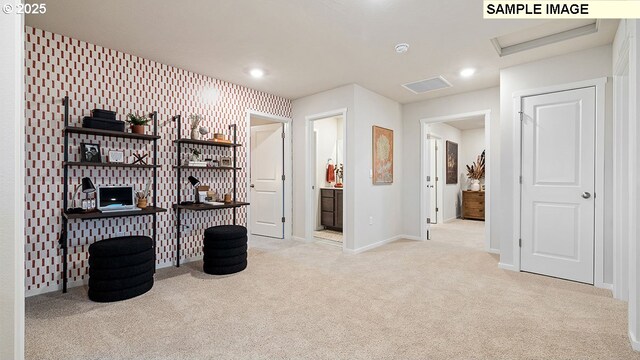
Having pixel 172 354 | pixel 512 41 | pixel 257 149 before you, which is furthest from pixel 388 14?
pixel 257 149

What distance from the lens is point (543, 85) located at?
11.0 feet

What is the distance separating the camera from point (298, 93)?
4805mm

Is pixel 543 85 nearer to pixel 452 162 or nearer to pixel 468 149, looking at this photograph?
pixel 452 162

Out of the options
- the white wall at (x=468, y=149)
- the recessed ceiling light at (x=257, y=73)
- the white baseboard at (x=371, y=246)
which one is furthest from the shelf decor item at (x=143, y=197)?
the white wall at (x=468, y=149)

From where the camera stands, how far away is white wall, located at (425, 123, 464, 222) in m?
7.22

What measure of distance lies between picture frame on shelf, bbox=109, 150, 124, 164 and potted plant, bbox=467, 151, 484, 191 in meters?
7.57

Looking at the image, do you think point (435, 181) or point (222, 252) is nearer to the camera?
point (222, 252)

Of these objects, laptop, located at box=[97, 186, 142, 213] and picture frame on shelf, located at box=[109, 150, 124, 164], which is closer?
laptop, located at box=[97, 186, 142, 213]

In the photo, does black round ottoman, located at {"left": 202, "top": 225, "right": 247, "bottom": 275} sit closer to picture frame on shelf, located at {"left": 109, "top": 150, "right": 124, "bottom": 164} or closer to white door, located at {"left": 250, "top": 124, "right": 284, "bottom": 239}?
picture frame on shelf, located at {"left": 109, "top": 150, "right": 124, "bottom": 164}

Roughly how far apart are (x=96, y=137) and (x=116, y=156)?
27 cm

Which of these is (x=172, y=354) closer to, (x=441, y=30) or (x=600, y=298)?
(x=441, y=30)

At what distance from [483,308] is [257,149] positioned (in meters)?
4.29

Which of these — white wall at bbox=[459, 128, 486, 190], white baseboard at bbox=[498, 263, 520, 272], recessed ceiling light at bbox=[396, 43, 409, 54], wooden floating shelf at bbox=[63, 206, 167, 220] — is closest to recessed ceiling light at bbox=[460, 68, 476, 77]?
recessed ceiling light at bbox=[396, 43, 409, 54]

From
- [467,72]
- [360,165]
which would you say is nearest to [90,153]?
[360,165]
